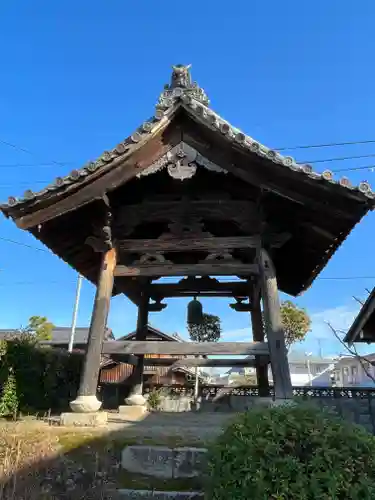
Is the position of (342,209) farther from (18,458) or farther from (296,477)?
(18,458)

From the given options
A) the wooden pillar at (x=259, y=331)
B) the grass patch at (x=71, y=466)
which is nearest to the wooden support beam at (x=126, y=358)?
the wooden pillar at (x=259, y=331)

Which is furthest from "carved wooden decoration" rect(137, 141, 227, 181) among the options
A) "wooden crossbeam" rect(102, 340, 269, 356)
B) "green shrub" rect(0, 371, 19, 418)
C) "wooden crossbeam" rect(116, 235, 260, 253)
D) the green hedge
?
"green shrub" rect(0, 371, 19, 418)

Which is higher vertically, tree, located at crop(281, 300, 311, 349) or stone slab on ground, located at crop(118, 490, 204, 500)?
tree, located at crop(281, 300, 311, 349)

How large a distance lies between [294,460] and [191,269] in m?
3.97

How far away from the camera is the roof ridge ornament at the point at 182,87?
6502mm

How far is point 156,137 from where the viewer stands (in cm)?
618

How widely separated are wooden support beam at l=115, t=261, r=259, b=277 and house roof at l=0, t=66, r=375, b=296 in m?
0.95

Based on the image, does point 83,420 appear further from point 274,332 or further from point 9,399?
point 9,399

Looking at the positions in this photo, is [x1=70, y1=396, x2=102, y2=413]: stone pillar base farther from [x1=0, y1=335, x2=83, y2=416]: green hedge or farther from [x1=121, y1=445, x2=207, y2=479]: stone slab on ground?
[x1=0, y1=335, x2=83, y2=416]: green hedge

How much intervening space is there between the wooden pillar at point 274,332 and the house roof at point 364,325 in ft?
4.76

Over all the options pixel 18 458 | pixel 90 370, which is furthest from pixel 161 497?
pixel 90 370

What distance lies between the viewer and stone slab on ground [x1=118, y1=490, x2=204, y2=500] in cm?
365

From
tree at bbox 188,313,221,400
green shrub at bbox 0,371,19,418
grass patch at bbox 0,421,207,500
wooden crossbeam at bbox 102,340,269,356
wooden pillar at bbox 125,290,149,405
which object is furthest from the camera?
tree at bbox 188,313,221,400

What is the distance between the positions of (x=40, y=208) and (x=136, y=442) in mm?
3591
